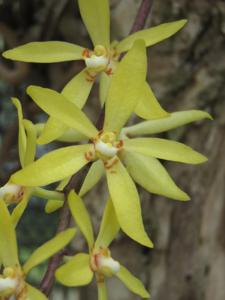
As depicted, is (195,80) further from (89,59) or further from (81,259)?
(81,259)

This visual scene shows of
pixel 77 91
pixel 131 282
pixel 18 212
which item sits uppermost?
pixel 77 91

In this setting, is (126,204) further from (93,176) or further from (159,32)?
(159,32)

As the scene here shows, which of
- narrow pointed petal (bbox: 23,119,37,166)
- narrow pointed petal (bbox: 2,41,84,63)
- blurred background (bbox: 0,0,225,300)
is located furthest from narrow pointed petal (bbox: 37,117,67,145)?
blurred background (bbox: 0,0,225,300)

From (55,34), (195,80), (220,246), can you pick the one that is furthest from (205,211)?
(55,34)

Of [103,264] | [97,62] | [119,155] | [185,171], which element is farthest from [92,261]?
[185,171]

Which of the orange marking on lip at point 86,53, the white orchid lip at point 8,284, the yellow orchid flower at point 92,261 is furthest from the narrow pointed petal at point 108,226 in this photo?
the orange marking on lip at point 86,53

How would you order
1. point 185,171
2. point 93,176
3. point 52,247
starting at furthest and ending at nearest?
point 185,171 < point 93,176 < point 52,247
